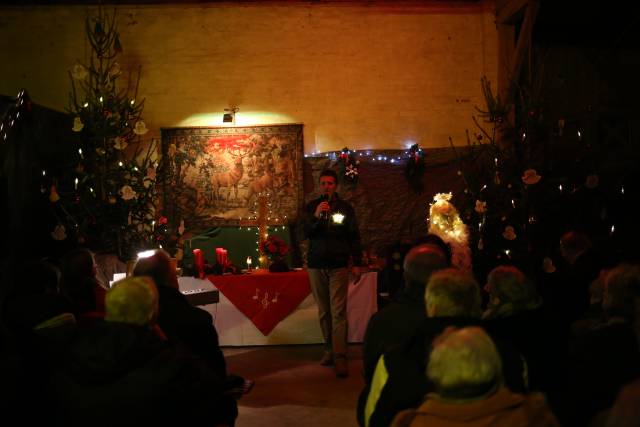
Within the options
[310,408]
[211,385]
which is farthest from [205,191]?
[211,385]

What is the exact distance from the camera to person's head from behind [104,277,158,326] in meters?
2.98

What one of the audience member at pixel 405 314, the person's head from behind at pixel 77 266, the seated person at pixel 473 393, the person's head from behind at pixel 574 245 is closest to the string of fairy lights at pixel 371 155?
the person's head from behind at pixel 574 245

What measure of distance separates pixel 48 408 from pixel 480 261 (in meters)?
7.14

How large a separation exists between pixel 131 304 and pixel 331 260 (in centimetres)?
415

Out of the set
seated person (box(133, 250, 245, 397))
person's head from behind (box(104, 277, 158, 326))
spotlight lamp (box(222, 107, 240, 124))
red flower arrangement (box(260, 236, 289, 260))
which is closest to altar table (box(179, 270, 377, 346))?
red flower arrangement (box(260, 236, 289, 260))

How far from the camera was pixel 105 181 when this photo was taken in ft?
30.0

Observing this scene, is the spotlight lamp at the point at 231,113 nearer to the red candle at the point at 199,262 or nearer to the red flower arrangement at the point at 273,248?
the red flower arrangement at the point at 273,248

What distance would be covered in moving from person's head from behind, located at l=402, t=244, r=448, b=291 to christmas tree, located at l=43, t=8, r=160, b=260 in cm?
587

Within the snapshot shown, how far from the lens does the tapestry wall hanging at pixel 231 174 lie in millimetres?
10211

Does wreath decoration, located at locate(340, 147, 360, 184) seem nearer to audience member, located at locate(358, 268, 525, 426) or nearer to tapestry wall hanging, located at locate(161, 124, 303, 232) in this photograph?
tapestry wall hanging, located at locate(161, 124, 303, 232)

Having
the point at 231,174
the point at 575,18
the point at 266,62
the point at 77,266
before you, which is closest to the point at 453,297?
the point at 77,266

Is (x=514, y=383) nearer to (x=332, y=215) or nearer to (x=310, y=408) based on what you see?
(x=310, y=408)

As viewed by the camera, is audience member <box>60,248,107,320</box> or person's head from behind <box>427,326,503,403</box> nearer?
person's head from behind <box>427,326,503,403</box>

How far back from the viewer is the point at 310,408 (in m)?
5.85
